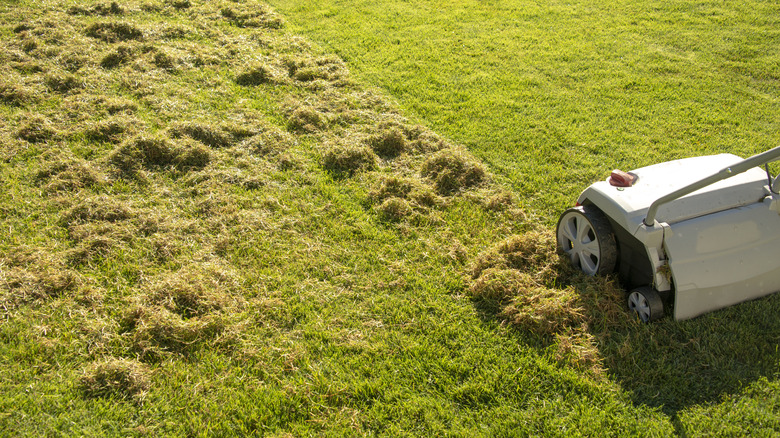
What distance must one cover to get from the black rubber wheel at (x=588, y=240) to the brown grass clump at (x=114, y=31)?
7.91 m

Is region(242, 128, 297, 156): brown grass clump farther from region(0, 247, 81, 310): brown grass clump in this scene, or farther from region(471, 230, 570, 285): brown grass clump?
region(471, 230, 570, 285): brown grass clump

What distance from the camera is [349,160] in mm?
6102

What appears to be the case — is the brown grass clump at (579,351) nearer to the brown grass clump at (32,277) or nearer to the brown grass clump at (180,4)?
the brown grass clump at (32,277)

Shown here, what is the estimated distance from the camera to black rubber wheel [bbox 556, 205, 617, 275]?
4188mm

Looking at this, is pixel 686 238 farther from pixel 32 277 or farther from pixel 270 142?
pixel 32 277

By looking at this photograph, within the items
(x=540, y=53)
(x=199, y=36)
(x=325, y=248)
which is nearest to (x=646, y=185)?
(x=325, y=248)

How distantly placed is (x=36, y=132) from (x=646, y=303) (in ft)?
22.2

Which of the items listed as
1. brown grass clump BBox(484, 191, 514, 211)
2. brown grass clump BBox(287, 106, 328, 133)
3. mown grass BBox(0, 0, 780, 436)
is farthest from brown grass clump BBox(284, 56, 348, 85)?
brown grass clump BBox(484, 191, 514, 211)

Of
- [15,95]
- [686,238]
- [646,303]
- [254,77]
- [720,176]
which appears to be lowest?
[15,95]

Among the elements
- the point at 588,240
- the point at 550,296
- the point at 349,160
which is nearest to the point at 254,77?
the point at 349,160

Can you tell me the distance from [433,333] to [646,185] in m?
1.98

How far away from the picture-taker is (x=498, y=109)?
7.22 metres

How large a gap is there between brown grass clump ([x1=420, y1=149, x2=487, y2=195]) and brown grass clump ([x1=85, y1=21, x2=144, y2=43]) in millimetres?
6163

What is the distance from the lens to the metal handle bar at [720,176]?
323cm
